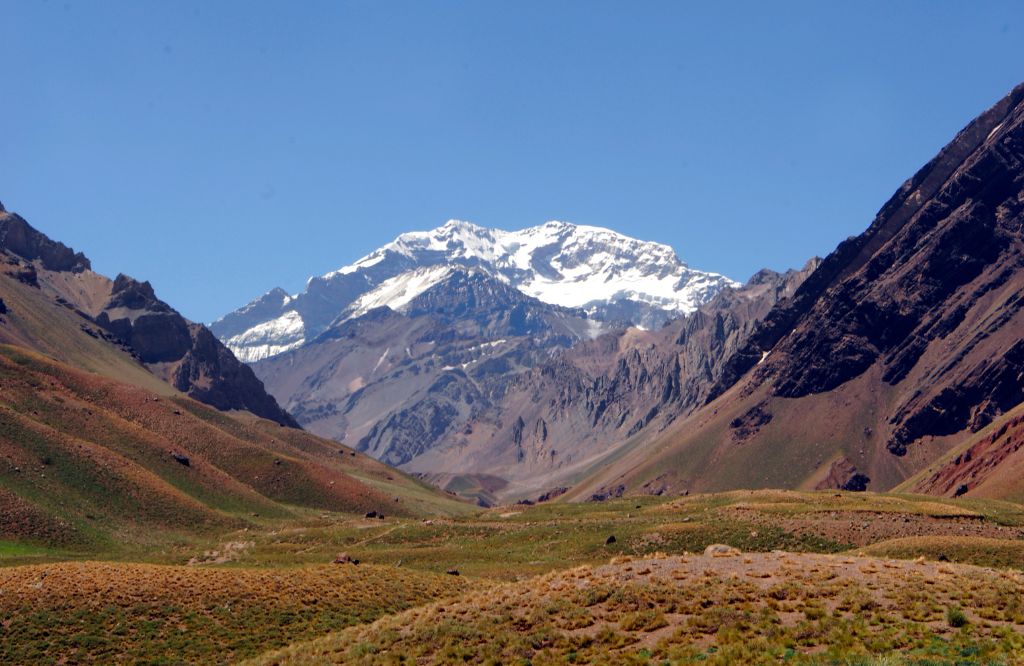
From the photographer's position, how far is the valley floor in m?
37.8

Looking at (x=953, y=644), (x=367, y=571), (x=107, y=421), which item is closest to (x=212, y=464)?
(x=107, y=421)

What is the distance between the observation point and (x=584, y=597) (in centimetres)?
4544

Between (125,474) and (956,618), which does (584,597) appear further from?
(125,474)

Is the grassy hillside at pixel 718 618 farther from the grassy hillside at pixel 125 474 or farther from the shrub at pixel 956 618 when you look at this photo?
the grassy hillside at pixel 125 474

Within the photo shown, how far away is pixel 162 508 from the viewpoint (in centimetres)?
12406

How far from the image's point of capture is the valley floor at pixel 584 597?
37.8 meters

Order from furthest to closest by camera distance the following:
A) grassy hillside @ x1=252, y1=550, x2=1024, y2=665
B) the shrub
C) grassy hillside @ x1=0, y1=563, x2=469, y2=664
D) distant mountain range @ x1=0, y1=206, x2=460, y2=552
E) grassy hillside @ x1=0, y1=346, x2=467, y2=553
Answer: distant mountain range @ x1=0, y1=206, x2=460, y2=552, grassy hillside @ x1=0, y1=346, x2=467, y2=553, grassy hillside @ x1=0, y1=563, x2=469, y2=664, the shrub, grassy hillside @ x1=252, y1=550, x2=1024, y2=665

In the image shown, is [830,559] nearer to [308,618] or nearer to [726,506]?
Answer: [308,618]

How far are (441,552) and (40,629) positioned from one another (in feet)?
145

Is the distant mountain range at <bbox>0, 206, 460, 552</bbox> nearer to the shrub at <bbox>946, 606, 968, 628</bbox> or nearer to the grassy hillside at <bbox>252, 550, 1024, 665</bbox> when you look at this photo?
the grassy hillside at <bbox>252, 550, 1024, 665</bbox>

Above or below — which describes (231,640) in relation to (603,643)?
below

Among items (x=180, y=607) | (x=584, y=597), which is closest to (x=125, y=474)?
(x=180, y=607)

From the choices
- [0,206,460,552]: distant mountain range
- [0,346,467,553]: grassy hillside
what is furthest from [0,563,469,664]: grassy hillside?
[0,206,460,552]: distant mountain range

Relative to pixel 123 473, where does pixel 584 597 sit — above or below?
above
